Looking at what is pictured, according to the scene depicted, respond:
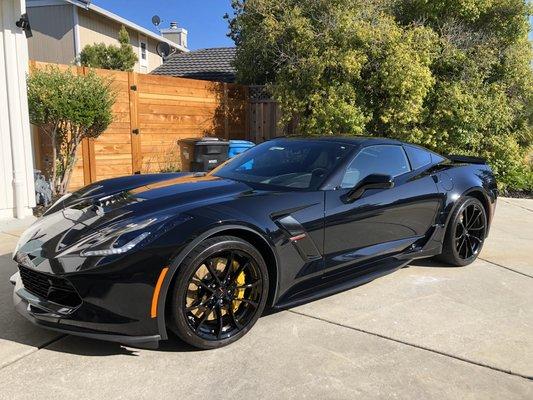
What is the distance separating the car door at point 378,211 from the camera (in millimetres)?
3539

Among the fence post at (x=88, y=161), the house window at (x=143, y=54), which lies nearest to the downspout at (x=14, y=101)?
the fence post at (x=88, y=161)

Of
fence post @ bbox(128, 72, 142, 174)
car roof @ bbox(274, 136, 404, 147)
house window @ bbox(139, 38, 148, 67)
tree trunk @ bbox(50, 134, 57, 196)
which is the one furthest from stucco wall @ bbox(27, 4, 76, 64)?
car roof @ bbox(274, 136, 404, 147)

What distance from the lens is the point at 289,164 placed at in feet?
13.0

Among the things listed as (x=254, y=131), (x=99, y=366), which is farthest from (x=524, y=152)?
(x=99, y=366)

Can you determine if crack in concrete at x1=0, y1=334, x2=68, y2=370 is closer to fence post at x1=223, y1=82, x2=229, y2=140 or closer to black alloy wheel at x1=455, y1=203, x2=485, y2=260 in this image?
black alloy wheel at x1=455, y1=203, x2=485, y2=260

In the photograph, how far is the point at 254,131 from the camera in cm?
1152

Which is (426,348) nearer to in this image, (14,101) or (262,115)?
(14,101)

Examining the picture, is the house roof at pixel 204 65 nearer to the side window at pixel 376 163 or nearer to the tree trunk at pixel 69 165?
the tree trunk at pixel 69 165

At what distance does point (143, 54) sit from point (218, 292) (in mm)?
23116

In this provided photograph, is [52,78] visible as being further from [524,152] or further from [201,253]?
[524,152]

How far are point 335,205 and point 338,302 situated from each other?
2.57 ft

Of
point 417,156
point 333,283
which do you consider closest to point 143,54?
point 417,156

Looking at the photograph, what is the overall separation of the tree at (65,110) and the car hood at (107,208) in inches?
121

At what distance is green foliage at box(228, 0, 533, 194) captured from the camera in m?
8.81
